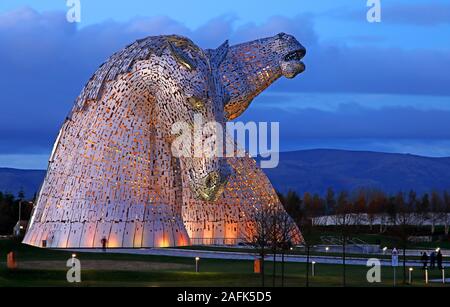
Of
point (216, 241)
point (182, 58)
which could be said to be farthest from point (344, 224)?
point (216, 241)

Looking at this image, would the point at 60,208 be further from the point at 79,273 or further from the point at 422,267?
the point at 422,267

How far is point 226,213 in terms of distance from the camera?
51.8 meters

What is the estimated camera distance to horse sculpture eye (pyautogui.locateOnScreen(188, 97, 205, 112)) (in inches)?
1485

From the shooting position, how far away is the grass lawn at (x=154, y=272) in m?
32.2

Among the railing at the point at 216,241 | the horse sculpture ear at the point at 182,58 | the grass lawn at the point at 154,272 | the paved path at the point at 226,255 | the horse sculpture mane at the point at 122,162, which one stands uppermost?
the horse sculpture ear at the point at 182,58

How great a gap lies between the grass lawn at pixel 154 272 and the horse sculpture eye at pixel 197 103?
6.03m

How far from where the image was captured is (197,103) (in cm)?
3775

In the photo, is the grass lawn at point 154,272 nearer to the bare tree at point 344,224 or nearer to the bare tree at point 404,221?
the bare tree at point 344,224

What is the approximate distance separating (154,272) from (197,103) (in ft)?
22.4

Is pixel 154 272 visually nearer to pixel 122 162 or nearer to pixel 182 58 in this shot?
pixel 182 58

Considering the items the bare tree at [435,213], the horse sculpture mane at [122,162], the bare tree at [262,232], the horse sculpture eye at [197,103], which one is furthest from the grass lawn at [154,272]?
the bare tree at [435,213]

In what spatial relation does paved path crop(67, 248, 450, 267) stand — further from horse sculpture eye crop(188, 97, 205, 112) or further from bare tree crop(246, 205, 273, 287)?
horse sculpture eye crop(188, 97, 205, 112)
